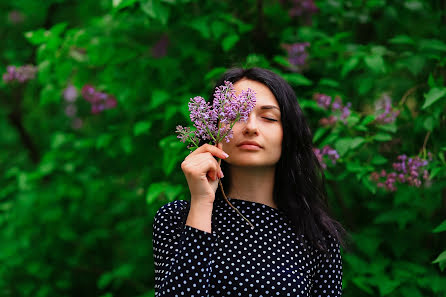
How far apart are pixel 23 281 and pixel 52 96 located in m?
1.40

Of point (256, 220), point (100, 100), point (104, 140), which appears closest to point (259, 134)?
point (256, 220)

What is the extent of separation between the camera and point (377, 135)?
1.95 m

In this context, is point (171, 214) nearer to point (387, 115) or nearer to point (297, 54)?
point (387, 115)

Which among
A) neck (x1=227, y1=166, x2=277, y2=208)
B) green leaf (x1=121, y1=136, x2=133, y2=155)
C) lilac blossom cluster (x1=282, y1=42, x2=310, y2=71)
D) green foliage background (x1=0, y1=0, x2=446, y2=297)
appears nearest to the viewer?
neck (x1=227, y1=166, x2=277, y2=208)

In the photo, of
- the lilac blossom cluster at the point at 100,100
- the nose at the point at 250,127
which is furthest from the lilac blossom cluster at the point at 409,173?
the lilac blossom cluster at the point at 100,100

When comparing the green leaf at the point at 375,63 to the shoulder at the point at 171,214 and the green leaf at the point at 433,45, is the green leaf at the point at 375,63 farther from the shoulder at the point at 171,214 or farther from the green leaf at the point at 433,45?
the shoulder at the point at 171,214

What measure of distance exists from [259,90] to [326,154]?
0.69 m

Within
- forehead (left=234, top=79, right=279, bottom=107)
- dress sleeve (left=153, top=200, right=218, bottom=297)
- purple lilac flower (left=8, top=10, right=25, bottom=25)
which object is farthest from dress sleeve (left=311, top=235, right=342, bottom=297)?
purple lilac flower (left=8, top=10, right=25, bottom=25)

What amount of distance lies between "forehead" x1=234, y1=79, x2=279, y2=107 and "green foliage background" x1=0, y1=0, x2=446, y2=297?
0.53m

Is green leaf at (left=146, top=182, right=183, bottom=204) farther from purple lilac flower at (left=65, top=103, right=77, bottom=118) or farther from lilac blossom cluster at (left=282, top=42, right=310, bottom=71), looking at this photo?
purple lilac flower at (left=65, top=103, right=77, bottom=118)

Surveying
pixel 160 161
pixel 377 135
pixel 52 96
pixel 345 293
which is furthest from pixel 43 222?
pixel 377 135

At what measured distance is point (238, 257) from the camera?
1365mm

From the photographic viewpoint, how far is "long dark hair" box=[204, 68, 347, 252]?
148 centimetres

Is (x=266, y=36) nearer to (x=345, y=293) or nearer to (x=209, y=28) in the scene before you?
(x=209, y=28)
